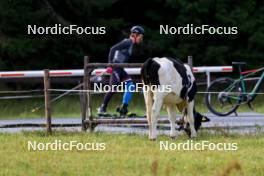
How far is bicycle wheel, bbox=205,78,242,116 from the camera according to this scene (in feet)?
65.3

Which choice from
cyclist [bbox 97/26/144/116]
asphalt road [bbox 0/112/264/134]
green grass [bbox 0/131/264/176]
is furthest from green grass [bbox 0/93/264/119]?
green grass [bbox 0/131/264/176]

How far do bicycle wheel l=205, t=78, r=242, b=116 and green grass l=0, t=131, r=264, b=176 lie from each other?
4804 millimetres

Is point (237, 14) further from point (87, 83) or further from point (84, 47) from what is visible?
point (87, 83)

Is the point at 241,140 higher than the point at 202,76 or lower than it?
lower

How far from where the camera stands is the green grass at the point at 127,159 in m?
11.3

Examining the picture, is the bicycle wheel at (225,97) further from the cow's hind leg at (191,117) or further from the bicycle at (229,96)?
the cow's hind leg at (191,117)

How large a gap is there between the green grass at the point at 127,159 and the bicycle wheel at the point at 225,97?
4804mm

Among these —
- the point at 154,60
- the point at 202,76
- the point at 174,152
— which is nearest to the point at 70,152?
the point at 174,152

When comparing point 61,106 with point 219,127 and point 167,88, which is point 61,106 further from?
point 167,88

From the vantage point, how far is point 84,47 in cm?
3175

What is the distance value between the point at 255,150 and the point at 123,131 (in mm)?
3891

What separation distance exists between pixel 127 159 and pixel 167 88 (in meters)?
3.07

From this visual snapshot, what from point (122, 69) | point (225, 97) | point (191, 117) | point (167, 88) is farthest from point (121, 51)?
point (225, 97)

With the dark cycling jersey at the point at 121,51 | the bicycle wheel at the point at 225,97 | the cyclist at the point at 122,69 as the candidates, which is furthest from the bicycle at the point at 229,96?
the dark cycling jersey at the point at 121,51
